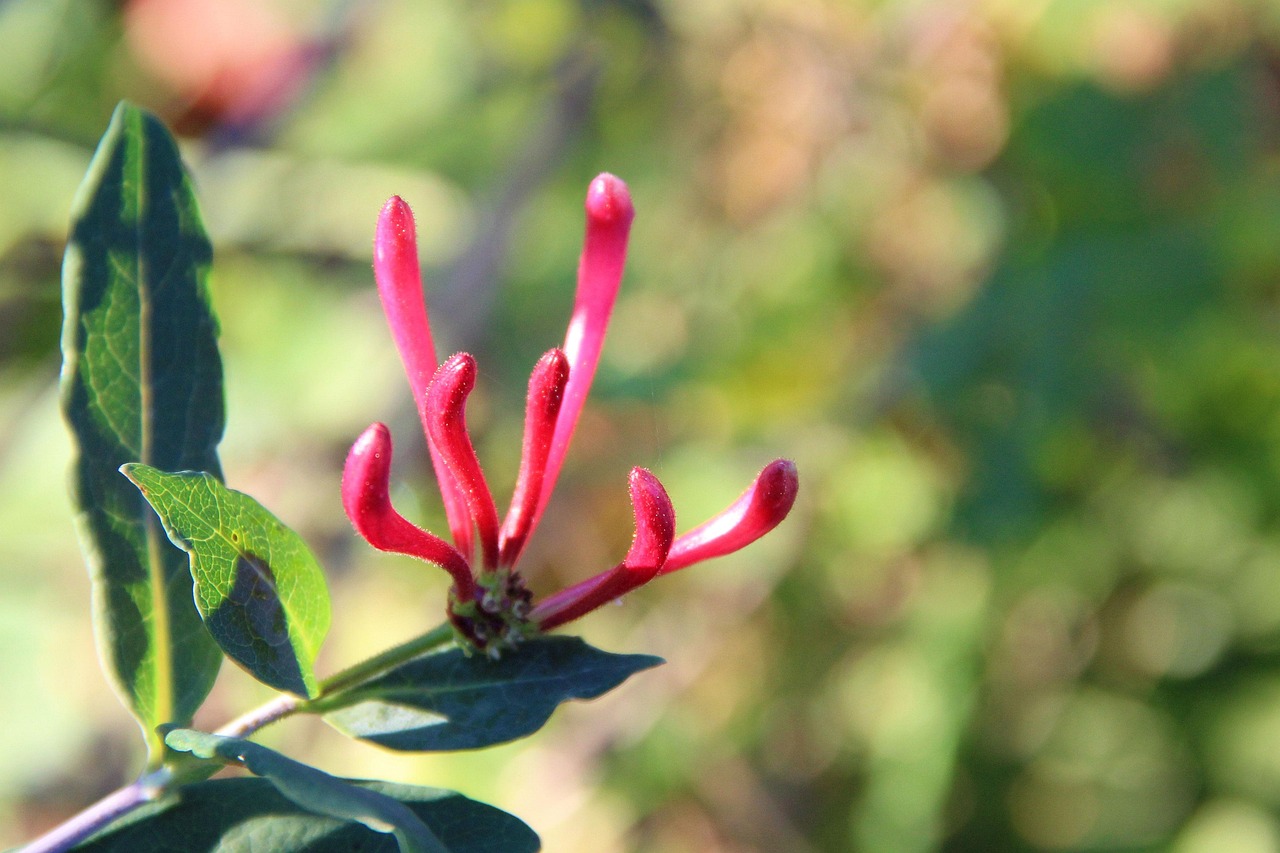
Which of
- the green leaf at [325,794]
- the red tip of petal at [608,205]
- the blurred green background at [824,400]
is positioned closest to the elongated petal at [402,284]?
the red tip of petal at [608,205]

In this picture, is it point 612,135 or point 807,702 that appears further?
point 612,135

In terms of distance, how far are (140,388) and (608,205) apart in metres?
0.33

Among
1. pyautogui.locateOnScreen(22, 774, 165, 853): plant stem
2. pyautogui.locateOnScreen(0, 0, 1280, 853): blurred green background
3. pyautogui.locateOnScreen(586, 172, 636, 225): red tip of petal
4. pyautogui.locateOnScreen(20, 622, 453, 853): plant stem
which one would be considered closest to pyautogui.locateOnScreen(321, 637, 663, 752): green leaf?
pyautogui.locateOnScreen(20, 622, 453, 853): plant stem

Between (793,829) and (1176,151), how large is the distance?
1.67 meters

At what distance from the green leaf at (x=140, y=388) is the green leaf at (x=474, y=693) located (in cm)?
13

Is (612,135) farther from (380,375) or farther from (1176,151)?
(1176,151)

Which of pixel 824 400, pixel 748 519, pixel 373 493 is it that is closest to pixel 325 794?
pixel 373 493

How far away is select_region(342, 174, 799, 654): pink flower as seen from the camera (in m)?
0.65

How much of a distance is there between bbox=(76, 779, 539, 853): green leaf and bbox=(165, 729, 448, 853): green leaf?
0.12m

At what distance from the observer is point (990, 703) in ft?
8.17

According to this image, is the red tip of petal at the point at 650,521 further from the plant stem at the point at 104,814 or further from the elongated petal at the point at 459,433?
the plant stem at the point at 104,814

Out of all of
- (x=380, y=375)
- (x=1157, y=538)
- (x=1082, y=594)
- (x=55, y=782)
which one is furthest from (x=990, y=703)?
(x=55, y=782)

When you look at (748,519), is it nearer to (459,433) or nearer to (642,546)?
(642,546)

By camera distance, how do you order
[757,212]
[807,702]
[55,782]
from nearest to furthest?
[55,782]
[807,702]
[757,212]
